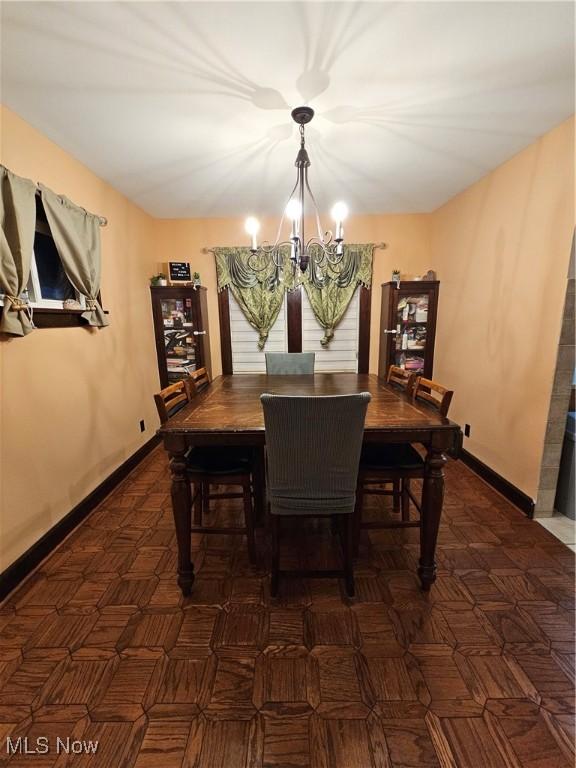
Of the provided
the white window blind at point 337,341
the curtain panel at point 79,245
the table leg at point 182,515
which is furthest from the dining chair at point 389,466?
the curtain panel at point 79,245

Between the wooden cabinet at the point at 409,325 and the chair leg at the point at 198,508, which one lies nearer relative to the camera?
the chair leg at the point at 198,508

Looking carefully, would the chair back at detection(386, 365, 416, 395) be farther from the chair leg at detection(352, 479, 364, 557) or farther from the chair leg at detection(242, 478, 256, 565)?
the chair leg at detection(242, 478, 256, 565)

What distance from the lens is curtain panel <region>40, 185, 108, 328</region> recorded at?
1822mm

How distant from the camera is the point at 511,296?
7.24 ft

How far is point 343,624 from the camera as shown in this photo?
4.42ft

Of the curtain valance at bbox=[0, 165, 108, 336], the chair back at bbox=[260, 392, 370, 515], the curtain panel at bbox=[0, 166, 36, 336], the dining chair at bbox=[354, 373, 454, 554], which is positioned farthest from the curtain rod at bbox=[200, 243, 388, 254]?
the chair back at bbox=[260, 392, 370, 515]

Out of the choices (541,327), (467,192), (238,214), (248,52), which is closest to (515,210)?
(467,192)

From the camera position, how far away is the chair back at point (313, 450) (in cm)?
118

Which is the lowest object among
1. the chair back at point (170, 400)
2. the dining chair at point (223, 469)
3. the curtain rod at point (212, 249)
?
the dining chair at point (223, 469)

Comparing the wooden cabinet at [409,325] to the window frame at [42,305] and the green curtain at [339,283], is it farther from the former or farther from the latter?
the window frame at [42,305]

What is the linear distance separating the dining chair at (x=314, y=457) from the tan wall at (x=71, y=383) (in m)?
1.42

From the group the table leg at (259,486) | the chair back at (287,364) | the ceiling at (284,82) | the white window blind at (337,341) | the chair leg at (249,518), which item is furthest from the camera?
the white window blind at (337,341)

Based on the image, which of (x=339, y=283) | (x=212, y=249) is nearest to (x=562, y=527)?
(x=339, y=283)

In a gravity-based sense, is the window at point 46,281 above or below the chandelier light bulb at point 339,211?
below
